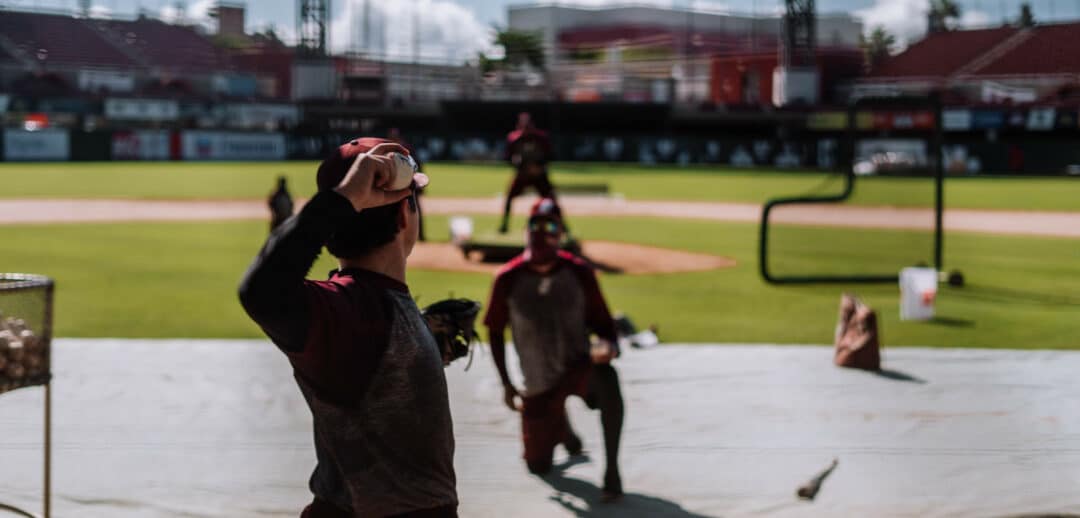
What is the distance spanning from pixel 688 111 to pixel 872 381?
49.1 meters

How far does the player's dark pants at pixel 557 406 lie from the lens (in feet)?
21.9

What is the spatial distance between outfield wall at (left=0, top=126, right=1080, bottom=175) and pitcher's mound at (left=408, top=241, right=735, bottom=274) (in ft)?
104

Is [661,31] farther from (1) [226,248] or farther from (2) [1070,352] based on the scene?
(2) [1070,352]

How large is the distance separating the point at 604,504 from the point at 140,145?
5466 cm

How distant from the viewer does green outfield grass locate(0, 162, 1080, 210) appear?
116 feet

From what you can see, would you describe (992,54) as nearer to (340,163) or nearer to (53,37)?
(53,37)

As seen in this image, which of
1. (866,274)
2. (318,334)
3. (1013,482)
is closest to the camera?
(318,334)

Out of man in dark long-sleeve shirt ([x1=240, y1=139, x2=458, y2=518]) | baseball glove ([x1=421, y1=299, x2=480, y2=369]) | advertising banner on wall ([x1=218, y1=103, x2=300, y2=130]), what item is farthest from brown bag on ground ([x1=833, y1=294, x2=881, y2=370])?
advertising banner on wall ([x1=218, y1=103, x2=300, y2=130])

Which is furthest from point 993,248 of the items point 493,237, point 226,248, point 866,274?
point 226,248

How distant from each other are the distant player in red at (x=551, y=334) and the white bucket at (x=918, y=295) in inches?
279

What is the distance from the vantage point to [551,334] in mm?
6871

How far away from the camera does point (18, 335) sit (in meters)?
4.39

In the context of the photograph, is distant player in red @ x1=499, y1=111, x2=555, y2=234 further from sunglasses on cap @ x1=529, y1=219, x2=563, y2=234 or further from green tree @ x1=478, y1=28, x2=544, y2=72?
green tree @ x1=478, y1=28, x2=544, y2=72

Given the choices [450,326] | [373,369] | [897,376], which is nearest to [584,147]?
[897,376]
